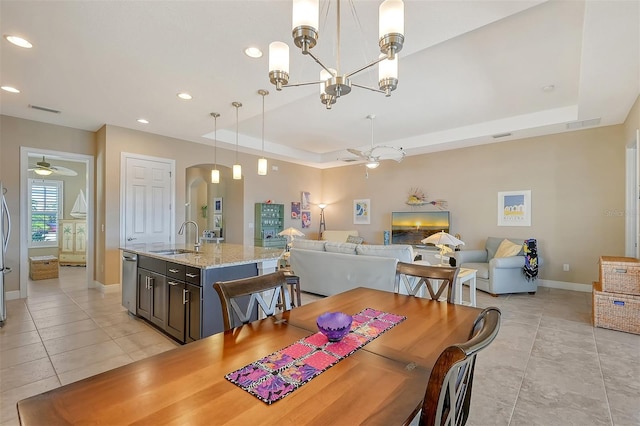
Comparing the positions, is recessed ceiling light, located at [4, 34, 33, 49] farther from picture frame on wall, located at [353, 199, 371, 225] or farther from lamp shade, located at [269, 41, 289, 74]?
picture frame on wall, located at [353, 199, 371, 225]

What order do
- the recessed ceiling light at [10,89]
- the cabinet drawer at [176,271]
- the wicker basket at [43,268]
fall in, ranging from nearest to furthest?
the cabinet drawer at [176,271] < the recessed ceiling light at [10,89] < the wicker basket at [43,268]

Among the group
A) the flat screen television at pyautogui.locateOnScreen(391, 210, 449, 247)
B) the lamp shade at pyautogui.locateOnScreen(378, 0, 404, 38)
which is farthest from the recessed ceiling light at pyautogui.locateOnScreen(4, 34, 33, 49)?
the flat screen television at pyautogui.locateOnScreen(391, 210, 449, 247)

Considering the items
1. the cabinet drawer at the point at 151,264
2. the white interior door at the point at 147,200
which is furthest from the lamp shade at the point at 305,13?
the white interior door at the point at 147,200

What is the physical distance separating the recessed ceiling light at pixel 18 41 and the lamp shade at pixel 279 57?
2.50 meters

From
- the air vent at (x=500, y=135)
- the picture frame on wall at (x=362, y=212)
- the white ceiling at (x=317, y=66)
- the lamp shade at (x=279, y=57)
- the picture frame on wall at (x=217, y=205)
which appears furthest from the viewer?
the picture frame on wall at (x=362, y=212)

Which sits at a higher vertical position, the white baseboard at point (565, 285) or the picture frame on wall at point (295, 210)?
the picture frame on wall at point (295, 210)

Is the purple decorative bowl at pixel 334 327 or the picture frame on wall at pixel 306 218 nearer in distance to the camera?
the purple decorative bowl at pixel 334 327

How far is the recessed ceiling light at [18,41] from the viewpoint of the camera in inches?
101

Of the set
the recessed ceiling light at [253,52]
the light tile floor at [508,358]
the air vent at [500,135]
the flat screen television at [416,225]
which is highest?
the recessed ceiling light at [253,52]

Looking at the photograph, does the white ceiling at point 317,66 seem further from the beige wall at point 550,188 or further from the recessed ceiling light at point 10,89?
the beige wall at point 550,188

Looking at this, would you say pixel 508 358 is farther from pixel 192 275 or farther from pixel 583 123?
pixel 583 123

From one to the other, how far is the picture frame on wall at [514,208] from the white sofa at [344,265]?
3.12 meters

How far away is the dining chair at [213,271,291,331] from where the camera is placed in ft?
5.01

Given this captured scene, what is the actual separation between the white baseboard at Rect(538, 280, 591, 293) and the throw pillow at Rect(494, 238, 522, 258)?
3.07ft
